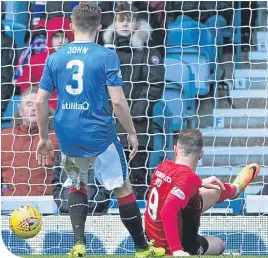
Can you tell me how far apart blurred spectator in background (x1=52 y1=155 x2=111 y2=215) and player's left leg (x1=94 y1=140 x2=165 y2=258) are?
121 inches

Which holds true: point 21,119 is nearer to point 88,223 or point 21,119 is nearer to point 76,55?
point 88,223

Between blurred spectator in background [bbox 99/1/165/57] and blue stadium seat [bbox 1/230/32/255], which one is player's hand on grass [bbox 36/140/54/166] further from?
blurred spectator in background [bbox 99/1/165/57]

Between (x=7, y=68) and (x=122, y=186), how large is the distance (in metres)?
4.16

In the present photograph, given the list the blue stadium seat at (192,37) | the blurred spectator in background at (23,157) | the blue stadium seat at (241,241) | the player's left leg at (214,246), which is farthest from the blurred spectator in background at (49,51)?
the player's left leg at (214,246)

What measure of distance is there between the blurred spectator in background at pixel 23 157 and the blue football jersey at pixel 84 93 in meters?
3.61

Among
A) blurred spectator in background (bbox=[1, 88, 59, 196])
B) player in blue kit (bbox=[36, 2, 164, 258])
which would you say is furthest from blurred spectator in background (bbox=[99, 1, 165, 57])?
player in blue kit (bbox=[36, 2, 164, 258])

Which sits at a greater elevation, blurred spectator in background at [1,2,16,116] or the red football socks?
blurred spectator in background at [1,2,16,116]

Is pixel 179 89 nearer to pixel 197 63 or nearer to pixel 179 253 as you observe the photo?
pixel 197 63

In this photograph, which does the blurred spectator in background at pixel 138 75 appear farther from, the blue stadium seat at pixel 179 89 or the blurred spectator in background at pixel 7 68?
the blurred spectator in background at pixel 7 68

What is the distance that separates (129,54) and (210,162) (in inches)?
54.1

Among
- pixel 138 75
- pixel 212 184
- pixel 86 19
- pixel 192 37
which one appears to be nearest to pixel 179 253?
pixel 212 184

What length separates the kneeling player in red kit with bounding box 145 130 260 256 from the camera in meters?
7.28

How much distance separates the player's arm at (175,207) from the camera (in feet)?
23.8

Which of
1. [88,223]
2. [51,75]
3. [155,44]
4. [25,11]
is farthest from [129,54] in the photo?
[51,75]
